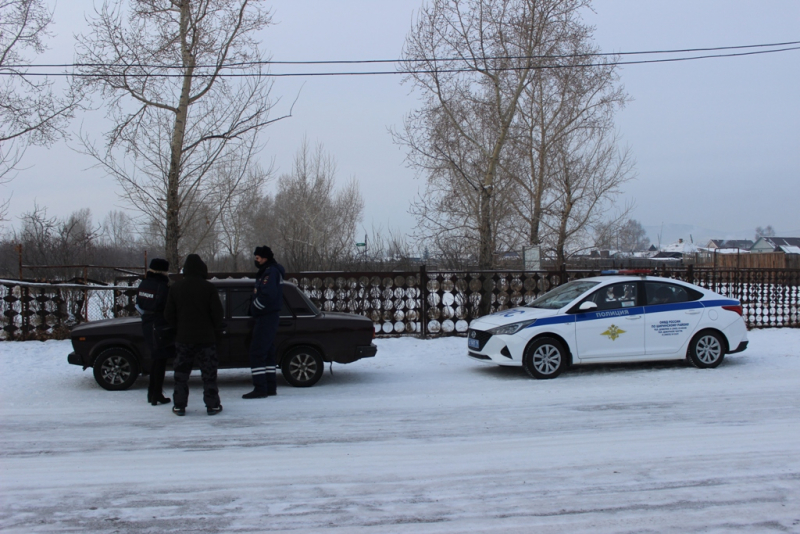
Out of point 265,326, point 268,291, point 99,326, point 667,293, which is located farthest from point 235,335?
point 667,293

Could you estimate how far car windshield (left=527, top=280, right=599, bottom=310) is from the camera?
393 inches

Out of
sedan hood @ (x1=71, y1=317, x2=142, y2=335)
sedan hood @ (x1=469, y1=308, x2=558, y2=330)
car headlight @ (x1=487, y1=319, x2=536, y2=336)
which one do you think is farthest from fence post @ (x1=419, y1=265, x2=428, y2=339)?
sedan hood @ (x1=71, y1=317, x2=142, y2=335)

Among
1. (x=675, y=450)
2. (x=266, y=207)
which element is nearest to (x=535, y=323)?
(x=675, y=450)

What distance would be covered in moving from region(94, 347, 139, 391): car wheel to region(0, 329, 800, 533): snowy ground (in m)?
0.19

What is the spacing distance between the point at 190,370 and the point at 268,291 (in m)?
1.51

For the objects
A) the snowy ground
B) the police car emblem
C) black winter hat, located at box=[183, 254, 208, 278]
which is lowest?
the snowy ground

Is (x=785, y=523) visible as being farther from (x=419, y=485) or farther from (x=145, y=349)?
(x=145, y=349)

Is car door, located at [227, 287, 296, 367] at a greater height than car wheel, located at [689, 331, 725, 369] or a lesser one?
greater

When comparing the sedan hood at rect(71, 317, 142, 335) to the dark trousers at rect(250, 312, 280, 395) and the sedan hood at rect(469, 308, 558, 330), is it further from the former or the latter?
the sedan hood at rect(469, 308, 558, 330)

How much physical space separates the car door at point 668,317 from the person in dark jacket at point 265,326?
604 centimetres

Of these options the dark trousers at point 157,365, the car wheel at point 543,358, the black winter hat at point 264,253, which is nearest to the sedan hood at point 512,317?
the car wheel at point 543,358

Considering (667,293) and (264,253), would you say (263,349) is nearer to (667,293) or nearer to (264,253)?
(264,253)

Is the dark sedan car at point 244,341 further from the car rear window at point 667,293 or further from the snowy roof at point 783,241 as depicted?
the snowy roof at point 783,241

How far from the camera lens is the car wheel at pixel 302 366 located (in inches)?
350
